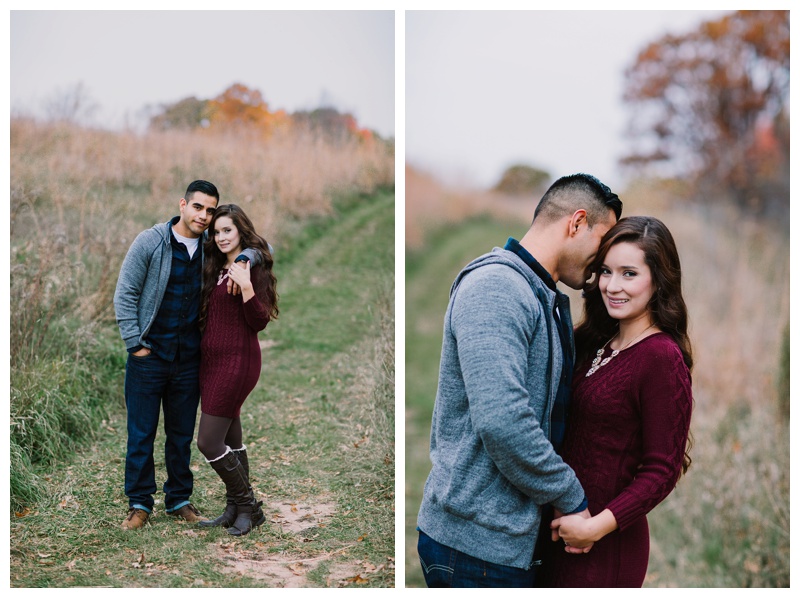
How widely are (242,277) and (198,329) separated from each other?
0.32 metres

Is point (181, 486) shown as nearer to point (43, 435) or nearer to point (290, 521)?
point (290, 521)

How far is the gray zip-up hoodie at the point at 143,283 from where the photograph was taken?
9.21 feet

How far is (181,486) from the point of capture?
2.96m

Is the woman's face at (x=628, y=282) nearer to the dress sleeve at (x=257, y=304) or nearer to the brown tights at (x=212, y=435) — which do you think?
the dress sleeve at (x=257, y=304)

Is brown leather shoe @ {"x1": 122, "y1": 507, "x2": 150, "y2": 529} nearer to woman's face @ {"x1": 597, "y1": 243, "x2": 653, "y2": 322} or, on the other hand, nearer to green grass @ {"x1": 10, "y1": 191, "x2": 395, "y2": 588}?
green grass @ {"x1": 10, "y1": 191, "x2": 395, "y2": 588}

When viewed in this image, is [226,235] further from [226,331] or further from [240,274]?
[226,331]

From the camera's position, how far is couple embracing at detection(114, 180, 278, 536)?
2814mm

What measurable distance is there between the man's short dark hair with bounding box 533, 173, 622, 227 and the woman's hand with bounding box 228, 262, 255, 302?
1.21 m

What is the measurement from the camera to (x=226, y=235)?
2.82 metres

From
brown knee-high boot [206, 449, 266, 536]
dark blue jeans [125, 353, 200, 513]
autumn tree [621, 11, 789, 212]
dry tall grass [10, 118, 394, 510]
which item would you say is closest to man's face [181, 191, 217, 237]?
dry tall grass [10, 118, 394, 510]

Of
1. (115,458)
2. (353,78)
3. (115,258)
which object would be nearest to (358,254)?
(353,78)

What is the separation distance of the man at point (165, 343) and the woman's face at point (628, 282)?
4.62 feet

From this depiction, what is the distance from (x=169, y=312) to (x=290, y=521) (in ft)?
3.34

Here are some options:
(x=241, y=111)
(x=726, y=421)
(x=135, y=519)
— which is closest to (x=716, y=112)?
(x=726, y=421)
